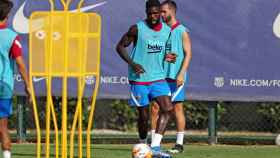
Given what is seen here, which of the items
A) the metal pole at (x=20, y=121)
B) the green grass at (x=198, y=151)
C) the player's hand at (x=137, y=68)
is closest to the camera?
the player's hand at (x=137, y=68)

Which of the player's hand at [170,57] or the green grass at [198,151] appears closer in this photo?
the player's hand at [170,57]

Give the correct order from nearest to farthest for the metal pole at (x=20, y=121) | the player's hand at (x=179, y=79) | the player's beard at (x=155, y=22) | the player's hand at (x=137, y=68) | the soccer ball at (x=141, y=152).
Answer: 1. the soccer ball at (x=141, y=152)
2. the player's hand at (x=137, y=68)
3. the player's beard at (x=155, y=22)
4. the player's hand at (x=179, y=79)
5. the metal pole at (x=20, y=121)

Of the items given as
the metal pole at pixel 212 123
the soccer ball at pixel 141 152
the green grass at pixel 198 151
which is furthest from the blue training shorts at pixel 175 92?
the soccer ball at pixel 141 152

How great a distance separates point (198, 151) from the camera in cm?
1435

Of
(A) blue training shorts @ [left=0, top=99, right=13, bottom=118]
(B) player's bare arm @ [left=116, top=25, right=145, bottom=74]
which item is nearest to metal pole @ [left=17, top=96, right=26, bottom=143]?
(B) player's bare arm @ [left=116, top=25, right=145, bottom=74]

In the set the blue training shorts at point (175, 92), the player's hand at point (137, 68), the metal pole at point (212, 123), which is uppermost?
the player's hand at point (137, 68)

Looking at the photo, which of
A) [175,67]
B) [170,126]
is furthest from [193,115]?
[175,67]

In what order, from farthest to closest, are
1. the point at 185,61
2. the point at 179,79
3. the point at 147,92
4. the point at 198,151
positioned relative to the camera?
1. the point at 198,151
2. the point at 185,61
3. the point at 179,79
4. the point at 147,92

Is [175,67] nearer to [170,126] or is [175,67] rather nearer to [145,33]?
[145,33]

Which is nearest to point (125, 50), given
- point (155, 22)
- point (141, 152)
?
point (155, 22)

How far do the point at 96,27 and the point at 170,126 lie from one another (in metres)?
8.70

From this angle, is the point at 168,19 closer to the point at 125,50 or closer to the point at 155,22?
the point at 155,22

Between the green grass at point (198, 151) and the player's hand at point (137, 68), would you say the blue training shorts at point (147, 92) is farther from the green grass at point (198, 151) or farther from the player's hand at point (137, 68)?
the green grass at point (198, 151)

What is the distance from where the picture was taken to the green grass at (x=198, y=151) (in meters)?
13.6
